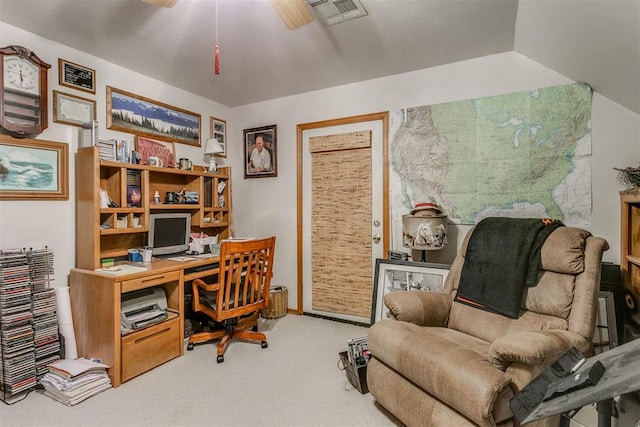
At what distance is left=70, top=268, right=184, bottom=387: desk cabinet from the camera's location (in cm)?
228

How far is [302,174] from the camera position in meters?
3.78

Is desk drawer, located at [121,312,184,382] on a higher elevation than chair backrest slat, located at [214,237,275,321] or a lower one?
lower

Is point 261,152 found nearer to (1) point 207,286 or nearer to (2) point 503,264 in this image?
(1) point 207,286

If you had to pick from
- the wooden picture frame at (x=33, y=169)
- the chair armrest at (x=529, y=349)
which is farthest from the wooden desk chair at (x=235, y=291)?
the chair armrest at (x=529, y=349)

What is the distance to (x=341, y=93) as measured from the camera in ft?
11.5

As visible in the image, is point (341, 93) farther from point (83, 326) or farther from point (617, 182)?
point (83, 326)

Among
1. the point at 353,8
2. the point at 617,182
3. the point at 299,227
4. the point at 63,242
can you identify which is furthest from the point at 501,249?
the point at 63,242

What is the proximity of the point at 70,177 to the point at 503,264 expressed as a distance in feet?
10.8

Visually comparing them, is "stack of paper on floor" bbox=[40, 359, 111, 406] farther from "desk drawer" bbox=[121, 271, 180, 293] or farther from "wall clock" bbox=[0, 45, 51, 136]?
"wall clock" bbox=[0, 45, 51, 136]

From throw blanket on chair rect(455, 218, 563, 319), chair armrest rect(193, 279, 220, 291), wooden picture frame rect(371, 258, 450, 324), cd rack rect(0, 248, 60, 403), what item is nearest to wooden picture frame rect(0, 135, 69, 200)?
cd rack rect(0, 248, 60, 403)

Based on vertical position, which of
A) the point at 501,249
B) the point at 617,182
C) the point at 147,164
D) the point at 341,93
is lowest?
the point at 501,249

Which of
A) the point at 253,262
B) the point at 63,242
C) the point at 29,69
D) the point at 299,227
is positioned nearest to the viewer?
the point at 29,69

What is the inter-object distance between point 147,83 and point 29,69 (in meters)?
0.99

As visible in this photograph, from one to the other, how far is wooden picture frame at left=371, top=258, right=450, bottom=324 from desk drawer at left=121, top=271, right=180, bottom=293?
1762 millimetres
